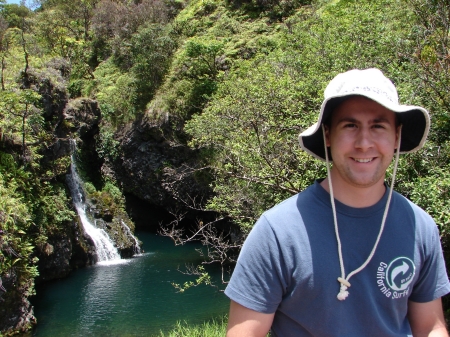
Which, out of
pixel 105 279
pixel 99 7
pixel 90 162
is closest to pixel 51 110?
pixel 105 279

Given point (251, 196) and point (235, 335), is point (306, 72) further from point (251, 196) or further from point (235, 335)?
point (235, 335)

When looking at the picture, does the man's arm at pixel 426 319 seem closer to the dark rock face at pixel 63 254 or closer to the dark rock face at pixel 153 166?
the dark rock face at pixel 63 254

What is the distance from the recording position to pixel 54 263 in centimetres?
1446

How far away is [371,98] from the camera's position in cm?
149

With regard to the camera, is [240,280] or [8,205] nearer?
[240,280]

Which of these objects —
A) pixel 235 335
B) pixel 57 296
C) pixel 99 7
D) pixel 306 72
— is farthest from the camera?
pixel 99 7

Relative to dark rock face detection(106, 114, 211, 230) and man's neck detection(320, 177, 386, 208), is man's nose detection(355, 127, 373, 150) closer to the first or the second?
man's neck detection(320, 177, 386, 208)

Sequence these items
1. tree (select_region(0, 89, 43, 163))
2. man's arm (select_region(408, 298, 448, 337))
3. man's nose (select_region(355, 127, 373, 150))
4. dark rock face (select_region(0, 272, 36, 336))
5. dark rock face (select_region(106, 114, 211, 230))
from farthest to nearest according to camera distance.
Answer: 1. dark rock face (select_region(106, 114, 211, 230))
2. tree (select_region(0, 89, 43, 163))
3. dark rock face (select_region(0, 272, 36, 336))
4. man's arm (select_region(408, 298, 448, 337))
5. man's nose (select_region(355, 127, 373, 150))

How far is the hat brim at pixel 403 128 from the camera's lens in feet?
5.16

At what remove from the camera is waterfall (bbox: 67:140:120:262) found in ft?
57.3

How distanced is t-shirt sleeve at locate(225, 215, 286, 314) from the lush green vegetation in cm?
468

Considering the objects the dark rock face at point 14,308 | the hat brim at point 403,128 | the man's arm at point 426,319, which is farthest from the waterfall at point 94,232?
the man's arm at point 426,319

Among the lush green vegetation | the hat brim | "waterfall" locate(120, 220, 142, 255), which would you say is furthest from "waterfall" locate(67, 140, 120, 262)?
Result: the hat brim

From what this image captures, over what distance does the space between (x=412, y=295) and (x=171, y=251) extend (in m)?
18.0
